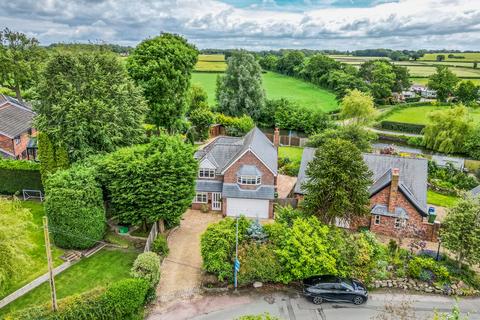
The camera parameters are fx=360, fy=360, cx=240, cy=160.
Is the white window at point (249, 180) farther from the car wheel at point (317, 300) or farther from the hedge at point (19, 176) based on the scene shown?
the hedge at point (19, 176)

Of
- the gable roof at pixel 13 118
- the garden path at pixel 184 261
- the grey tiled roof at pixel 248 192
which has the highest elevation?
the gable roof at pixel 13 118

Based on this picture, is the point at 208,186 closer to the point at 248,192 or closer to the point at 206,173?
the point at 206,173

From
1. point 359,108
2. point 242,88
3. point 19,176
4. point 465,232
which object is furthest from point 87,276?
point 359,108

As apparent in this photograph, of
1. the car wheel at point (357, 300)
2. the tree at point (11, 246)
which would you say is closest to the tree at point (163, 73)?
the tree at point (11, 246)

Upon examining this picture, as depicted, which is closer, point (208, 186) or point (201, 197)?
point (208, 186)

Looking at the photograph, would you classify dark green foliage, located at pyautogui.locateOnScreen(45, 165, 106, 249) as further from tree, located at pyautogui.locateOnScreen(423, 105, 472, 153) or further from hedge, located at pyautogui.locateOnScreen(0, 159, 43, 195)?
tree, located at pyautogui.locateOnScreen(423, 105, 472, 153)

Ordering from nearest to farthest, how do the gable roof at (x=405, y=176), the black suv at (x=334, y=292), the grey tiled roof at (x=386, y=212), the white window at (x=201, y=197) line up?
1. the black suv at (x=334, y=292)
2. the grey tiled roof at (x=386, y=212)
3. the gable roof at (x=405, y=176)
4. the white window at (x=201, y=197)
